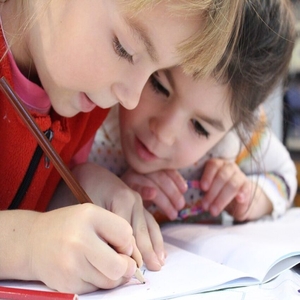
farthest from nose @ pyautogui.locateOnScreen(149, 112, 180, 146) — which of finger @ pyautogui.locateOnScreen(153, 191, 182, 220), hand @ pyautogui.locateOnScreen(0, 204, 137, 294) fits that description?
hand @ pyautogui.locateOnScreen(0, 204, 137, 294)

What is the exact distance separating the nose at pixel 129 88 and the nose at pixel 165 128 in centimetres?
12

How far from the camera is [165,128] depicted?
685 mm

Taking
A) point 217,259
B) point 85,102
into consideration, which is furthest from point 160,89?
point 217,259

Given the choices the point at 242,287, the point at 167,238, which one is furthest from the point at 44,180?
the point at 242,287

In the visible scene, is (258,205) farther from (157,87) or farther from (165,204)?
(157,87)

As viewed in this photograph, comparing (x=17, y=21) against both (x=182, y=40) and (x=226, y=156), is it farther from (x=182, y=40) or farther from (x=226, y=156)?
(x=226, y=156)

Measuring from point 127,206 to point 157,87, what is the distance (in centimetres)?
18

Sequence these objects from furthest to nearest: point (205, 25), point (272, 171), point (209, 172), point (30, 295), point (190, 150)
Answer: point (272, 171) → point (209, 172) → point (190, 150) → point (205, 25) → point (30, 295)

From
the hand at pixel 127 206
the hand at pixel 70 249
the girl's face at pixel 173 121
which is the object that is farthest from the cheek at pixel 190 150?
the hand at pixel 70 249

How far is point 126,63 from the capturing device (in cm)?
54

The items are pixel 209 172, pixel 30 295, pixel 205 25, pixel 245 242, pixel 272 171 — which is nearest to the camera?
pixel 30 295

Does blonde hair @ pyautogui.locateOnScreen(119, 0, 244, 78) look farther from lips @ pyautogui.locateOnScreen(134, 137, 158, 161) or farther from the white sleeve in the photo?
the white sleeve

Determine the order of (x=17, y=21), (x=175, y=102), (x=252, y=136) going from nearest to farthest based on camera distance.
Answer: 1. (x=17, y=21)
2. (x=175, y=102)
3. (x=252, y=136)

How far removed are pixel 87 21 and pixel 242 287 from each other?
288 millimetres
